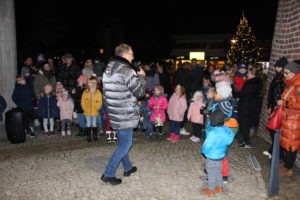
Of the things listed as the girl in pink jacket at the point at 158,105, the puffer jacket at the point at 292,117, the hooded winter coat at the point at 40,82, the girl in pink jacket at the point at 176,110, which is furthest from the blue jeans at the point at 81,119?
the puffer jacket at the point at 292,117

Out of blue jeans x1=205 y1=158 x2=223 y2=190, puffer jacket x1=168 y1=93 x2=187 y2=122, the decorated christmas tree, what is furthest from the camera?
the decorated christmas tree

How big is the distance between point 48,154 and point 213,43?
57801 millimetres

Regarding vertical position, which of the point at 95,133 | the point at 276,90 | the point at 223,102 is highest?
the point at 276,90

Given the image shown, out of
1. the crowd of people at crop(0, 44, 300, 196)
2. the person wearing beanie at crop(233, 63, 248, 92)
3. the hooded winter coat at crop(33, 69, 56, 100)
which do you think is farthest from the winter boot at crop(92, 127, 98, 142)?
the person wearing beanie at crop(233, 63, 248, 92)

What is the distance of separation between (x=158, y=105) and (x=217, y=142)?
3.32m

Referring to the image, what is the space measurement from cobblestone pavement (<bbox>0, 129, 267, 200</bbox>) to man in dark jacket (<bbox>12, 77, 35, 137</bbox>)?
86 centimetres

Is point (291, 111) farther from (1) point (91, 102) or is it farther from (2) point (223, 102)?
(1) point (91, 102)

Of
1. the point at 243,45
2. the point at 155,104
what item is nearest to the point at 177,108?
the point at 155,104

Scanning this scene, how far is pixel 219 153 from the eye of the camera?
4375 mm

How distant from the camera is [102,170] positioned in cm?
551

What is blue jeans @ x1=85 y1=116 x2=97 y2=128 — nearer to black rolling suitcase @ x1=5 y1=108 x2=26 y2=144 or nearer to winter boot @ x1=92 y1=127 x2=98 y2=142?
winter boot @ x1=92 y1=127 x2=98 y2=142

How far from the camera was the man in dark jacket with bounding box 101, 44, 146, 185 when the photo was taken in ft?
14.8

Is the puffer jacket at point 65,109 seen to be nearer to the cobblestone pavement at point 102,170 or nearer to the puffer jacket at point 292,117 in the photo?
the cobblestone pavement at point 102,170

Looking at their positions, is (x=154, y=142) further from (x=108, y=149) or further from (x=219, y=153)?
(x=219, y=153)
